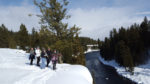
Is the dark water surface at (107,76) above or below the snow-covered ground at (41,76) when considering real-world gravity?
below

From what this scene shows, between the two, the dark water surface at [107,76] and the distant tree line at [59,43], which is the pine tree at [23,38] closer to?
the distant tree line at [59,43]

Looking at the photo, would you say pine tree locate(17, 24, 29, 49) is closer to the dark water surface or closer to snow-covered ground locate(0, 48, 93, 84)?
the dark water surface

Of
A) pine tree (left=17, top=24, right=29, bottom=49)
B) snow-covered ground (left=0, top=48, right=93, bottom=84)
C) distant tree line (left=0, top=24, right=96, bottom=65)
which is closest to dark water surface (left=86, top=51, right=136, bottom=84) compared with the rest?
distant tree line (left=0, top=24, right=96, bottom=65)

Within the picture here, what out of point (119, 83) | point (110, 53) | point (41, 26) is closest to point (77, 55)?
point (119, 83)

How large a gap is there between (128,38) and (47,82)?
55.3 meters

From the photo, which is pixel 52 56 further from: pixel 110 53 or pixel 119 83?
pixel 110 53

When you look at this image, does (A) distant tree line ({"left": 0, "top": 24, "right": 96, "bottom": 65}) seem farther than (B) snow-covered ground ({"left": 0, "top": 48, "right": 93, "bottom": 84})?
Yes

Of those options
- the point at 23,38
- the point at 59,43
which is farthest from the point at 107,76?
the point at 23,38

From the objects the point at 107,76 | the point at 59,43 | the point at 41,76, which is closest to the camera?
the point at 41,76

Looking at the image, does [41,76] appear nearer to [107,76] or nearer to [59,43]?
[59,43]

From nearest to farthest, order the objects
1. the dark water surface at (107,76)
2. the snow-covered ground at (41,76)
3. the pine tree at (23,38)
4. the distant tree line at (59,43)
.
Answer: the snow-covered ground at (41,76), the distant tree line at (59,43), the dark water surface at (107,76), the pine tree at (23,38)

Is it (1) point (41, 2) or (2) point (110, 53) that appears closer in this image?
(1) point (41, 2)

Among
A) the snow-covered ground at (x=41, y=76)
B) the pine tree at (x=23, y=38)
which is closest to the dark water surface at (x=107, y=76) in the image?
the snow-covered ground at (x=41, y=76)

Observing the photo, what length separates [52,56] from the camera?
452 inches
